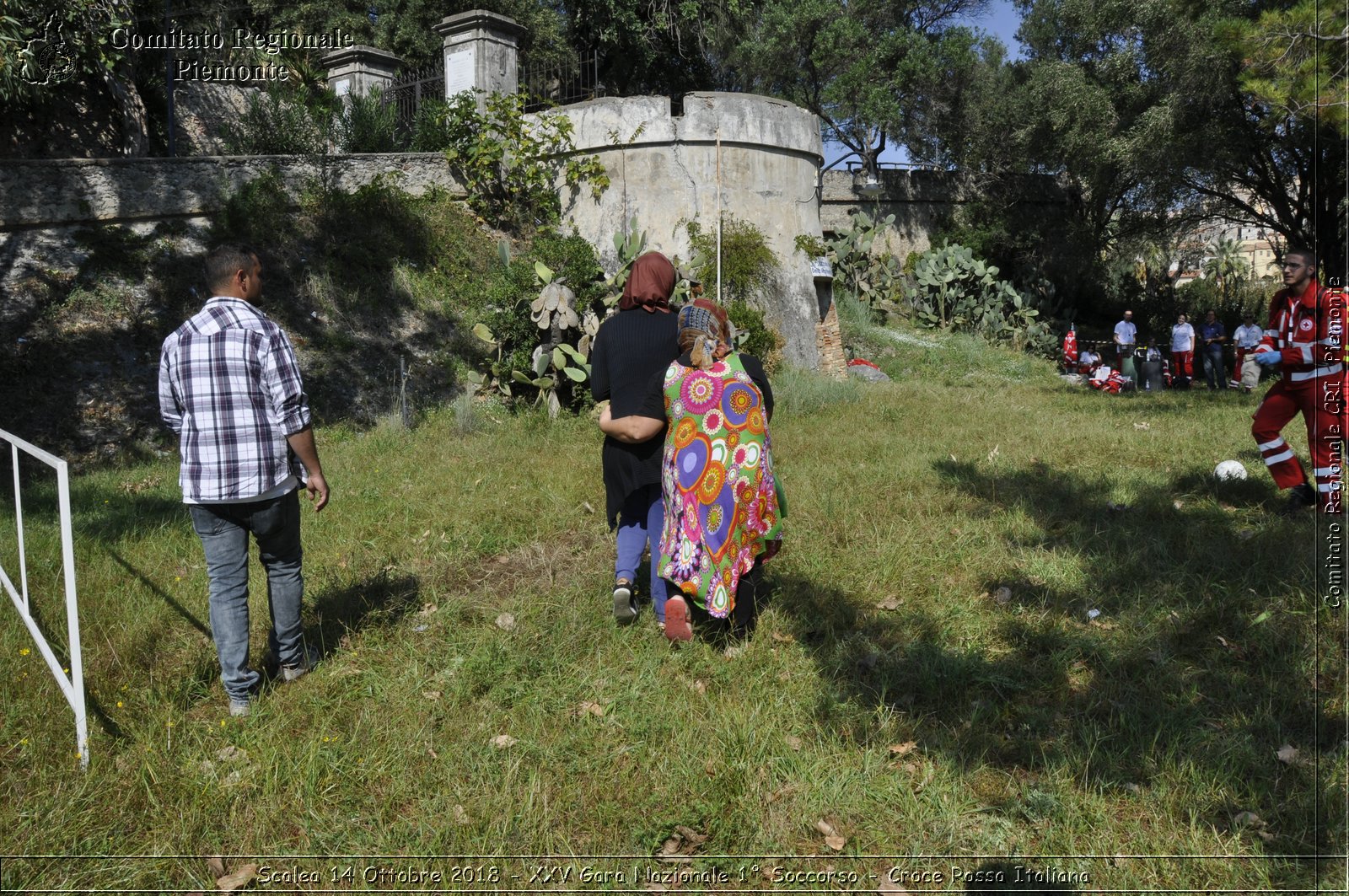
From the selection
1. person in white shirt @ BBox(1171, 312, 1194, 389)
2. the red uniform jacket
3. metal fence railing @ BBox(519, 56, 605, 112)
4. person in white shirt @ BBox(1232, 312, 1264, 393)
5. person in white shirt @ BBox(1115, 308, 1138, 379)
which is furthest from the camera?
person in white shirt @ BBox(1115, 308, 1138, 379)

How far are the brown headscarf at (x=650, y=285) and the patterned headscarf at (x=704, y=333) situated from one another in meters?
0.26

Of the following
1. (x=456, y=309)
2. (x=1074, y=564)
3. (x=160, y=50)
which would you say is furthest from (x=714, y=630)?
(x=160, y=50)

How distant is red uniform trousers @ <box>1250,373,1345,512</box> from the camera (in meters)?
5.93

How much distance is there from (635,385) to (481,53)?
11.6m

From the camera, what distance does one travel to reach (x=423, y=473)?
7699 mm

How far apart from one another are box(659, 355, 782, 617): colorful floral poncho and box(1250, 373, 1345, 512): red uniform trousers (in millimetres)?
3958

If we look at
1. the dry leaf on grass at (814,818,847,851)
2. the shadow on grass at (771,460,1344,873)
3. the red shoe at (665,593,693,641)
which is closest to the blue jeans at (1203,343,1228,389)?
the shadow on grass at (771,460,1344,873)

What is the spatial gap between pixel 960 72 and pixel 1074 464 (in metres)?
20.1

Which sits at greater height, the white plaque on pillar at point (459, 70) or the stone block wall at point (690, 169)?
the white plaque on pillar at point (459, 70)

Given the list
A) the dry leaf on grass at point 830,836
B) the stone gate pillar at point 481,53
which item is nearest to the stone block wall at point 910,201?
the stone gate pillar at point 481,53

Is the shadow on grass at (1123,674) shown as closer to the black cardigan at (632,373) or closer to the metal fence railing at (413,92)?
the black cardigan at (632,373)

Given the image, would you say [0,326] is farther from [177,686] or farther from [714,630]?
[714,630]

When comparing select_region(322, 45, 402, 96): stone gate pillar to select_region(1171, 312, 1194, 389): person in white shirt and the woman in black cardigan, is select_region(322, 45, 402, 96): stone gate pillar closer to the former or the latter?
the woman in black cardigan

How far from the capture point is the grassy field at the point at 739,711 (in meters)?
2.95
